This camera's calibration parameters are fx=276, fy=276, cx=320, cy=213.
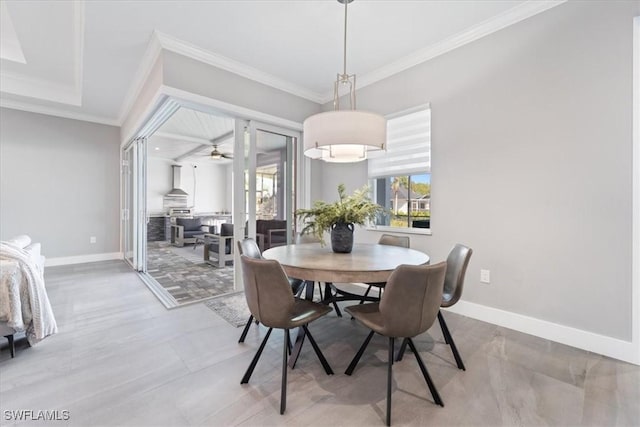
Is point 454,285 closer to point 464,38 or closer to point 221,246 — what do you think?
point 464,38

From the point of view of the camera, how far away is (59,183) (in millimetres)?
5012

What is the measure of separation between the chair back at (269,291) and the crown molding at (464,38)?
289 centimetres

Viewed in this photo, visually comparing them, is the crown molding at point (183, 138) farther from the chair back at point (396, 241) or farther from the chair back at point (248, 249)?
the chair back at point (396, 241)

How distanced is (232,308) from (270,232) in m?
1.34

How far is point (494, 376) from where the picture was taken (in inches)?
70.1

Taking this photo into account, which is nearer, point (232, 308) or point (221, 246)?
point (232, 308)

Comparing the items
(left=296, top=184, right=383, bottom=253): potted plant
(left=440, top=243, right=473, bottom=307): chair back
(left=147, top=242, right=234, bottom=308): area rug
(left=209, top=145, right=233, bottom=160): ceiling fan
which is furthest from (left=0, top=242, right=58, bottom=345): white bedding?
(left=209, top=145, right=233, bottom=160): ceiling fan

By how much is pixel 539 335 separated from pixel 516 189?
4.12 feet

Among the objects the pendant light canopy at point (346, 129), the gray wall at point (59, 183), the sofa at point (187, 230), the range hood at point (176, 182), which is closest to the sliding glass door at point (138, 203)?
the gray wall at point (59, 183)

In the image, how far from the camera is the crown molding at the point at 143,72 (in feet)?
9.49

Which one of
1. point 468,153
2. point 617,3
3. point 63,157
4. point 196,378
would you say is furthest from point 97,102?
point 617,3

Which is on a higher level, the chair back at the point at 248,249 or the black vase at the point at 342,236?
the black vase at the point at 342,236

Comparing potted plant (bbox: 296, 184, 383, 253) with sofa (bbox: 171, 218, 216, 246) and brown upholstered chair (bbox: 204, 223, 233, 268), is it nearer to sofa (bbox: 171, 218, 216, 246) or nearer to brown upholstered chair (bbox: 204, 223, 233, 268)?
brown upholstered chair (bbox: 204, 223, 233, 268)

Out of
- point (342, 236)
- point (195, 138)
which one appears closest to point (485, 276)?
point (342, 236)
